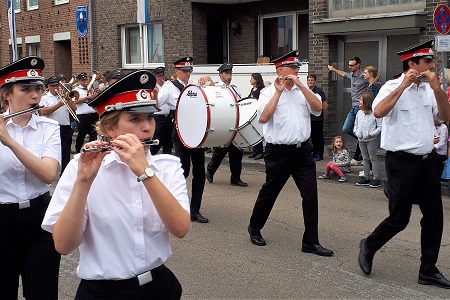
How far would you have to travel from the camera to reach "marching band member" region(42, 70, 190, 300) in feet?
8.55

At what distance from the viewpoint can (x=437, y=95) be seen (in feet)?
16.6

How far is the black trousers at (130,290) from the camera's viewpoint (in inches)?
104

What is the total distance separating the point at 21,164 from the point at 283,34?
1327cm

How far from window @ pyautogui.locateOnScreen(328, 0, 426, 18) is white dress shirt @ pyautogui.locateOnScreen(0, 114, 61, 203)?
8875mm

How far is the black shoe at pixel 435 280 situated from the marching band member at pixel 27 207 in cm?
310

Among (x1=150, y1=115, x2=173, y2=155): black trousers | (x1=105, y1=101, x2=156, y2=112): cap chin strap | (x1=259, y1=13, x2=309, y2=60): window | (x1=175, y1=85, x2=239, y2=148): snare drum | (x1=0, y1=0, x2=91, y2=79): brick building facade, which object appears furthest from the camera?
(x1=0, y1=0, x2=91, y2=79): brick building facade

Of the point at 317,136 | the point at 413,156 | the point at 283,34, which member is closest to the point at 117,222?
the point at 413,156

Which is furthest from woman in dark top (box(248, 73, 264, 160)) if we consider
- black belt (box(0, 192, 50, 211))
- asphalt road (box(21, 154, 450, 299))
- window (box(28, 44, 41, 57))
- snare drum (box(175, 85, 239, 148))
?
window (box(28, 44, 41, 57))

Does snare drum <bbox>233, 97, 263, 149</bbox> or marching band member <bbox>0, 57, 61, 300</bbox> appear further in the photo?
snare drum <bbox>233, 97, 263, 149</bbox>

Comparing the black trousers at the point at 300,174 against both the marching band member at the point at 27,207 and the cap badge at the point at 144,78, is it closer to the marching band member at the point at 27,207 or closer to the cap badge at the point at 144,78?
the marching band member at the point at 27,207

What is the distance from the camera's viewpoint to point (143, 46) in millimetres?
19203

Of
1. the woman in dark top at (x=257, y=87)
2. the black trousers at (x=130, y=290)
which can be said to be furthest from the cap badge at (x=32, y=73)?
the woman in dark top at (x=257, y=87)

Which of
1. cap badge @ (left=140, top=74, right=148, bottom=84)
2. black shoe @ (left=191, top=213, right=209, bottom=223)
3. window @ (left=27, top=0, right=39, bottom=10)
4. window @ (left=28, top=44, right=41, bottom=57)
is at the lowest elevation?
black shoe @ (left=191, top=213, right=209, bottom=223)

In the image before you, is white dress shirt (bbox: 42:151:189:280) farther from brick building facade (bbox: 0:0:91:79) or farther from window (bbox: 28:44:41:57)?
window (bbox: 28:44:41:57)
